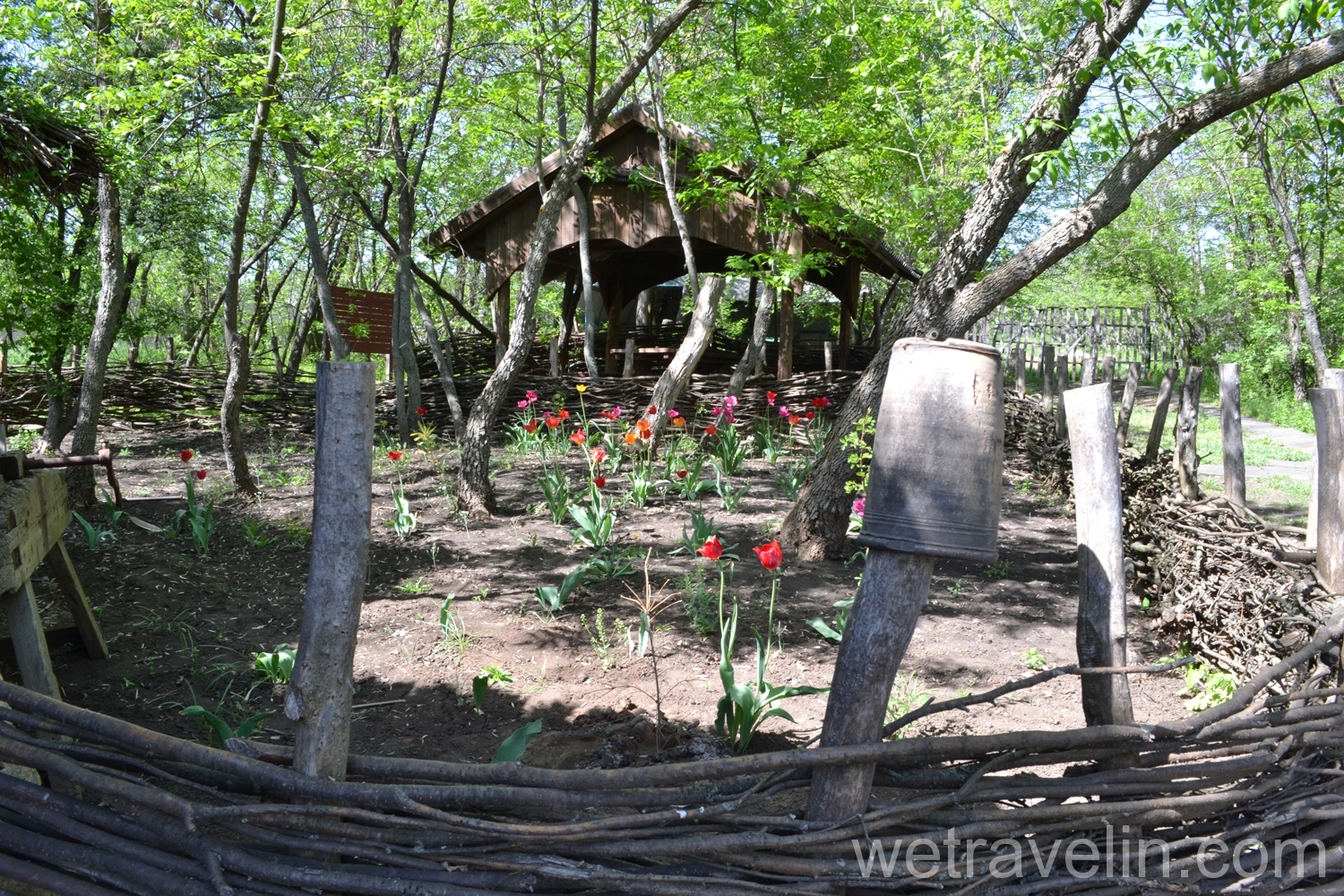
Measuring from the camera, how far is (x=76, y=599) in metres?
3.58

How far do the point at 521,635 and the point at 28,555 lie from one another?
6.53 ft

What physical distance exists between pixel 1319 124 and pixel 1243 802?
3.85 meters

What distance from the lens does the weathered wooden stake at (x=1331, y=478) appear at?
9.03 feet

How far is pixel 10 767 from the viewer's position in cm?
235

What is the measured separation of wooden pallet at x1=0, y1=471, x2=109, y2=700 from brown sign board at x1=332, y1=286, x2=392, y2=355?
5892mm

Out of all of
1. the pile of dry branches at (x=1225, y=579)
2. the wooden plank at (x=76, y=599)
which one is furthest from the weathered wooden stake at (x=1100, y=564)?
the wooden plank at (x=76, y=599)

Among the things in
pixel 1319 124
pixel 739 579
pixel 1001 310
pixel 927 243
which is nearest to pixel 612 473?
pixel 739 579

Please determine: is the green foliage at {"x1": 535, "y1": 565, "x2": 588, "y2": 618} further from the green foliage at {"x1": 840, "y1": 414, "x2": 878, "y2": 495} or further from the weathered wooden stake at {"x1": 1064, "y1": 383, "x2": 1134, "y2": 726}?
the weathered wooden stake at {"x1": 1064, "y1": 383, "x2": 1134, "y2": 726}

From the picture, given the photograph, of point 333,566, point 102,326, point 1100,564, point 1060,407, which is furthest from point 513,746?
point 1060,407

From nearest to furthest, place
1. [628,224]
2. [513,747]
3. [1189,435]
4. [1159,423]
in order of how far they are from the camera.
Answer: [513,747], [1189,435], [1159,423], [628,224]

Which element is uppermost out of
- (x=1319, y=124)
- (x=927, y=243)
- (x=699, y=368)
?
(x=927, y=243)

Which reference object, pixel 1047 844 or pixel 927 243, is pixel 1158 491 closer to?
pixel 1047 844

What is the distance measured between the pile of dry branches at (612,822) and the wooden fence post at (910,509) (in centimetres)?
8

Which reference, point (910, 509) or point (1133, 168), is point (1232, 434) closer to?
point (1133, 168)
